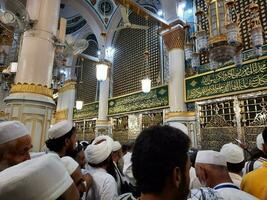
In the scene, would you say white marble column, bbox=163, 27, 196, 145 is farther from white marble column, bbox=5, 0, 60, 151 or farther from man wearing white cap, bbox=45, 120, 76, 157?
man wearing white cap, bbox=45, 120, 76, 157

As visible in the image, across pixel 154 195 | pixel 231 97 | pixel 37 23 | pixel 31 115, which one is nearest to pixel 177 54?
pixel 231 97

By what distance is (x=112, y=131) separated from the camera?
788 cm

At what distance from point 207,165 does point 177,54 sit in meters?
4.80

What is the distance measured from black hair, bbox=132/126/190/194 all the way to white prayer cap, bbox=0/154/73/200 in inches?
10.1

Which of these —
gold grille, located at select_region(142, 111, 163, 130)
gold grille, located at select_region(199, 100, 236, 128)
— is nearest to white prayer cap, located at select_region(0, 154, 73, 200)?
gold grille, located at select_region(199, 100, 236, 128)

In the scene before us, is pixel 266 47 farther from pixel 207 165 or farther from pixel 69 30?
pixel 69 30

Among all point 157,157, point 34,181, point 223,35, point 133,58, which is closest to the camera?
point 34,181

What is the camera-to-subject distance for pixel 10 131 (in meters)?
1.19

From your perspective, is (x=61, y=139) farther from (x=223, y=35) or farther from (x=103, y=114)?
(x=103, y=114)

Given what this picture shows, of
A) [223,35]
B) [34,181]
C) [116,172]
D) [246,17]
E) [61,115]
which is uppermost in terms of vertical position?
[246,17]

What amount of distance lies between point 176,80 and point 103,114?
348 centimetres

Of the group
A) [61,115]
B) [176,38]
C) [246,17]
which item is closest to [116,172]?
[176,38]

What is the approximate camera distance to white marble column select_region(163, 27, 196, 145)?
18.2 ft

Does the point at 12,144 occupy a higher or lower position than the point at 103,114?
lower
